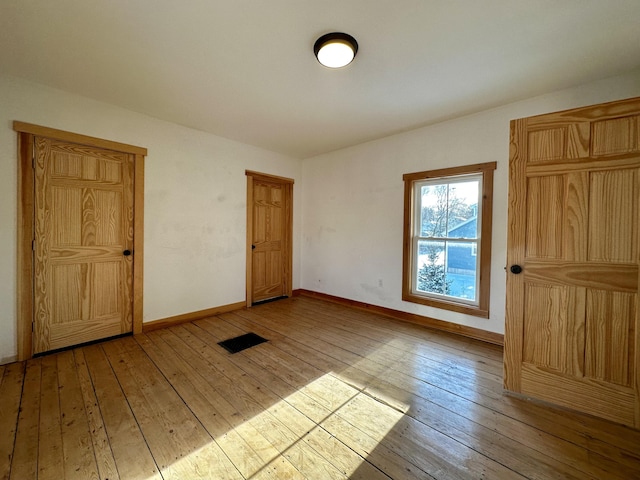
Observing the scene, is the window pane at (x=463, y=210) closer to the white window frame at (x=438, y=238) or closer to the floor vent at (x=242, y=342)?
the white window frame at (x=438, y=238)

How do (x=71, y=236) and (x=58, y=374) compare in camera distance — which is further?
(x=71, y=236)

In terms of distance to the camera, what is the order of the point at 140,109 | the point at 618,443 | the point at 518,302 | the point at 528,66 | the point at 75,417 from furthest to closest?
the point at 140,109
the point at 528,66
the point at 518,302
the point at 75,417
the point at 618,443

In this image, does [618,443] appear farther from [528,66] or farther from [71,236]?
[71,236]

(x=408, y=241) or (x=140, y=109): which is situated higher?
(x=140, y=109)

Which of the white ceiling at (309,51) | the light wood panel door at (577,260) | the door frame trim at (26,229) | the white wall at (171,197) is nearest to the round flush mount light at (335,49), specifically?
the white ceiling at (309,51)

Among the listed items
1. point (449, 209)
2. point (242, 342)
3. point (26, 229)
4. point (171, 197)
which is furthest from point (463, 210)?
point (26, 229)

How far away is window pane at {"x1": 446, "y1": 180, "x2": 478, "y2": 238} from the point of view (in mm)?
3145

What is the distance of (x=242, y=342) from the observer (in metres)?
2.90

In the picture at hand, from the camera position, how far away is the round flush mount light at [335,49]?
1832mm

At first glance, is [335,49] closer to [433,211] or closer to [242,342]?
[433,211]

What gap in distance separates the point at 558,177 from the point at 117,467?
10.9 ft

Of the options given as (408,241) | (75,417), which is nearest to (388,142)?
(408,241)

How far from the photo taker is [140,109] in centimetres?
301

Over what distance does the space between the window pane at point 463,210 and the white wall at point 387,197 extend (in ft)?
0.78
